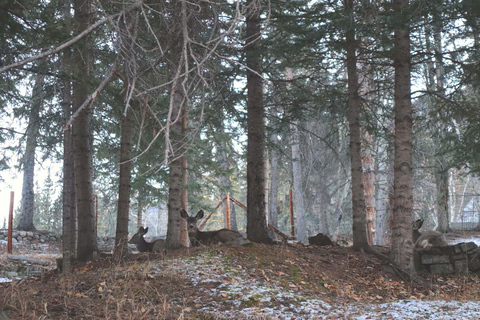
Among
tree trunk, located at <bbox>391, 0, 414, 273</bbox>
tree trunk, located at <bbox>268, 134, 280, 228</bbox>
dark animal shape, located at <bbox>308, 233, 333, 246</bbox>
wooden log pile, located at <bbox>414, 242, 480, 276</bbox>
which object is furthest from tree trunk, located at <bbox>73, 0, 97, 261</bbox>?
tree trunk, located at <bbox>268, 134, 280, 228</bbox>

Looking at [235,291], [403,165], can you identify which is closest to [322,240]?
[403,165]

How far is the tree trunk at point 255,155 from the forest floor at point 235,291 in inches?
42.0

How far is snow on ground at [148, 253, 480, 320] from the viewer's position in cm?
546

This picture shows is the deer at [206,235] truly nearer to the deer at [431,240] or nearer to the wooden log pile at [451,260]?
the wooden log pile at [451,260]

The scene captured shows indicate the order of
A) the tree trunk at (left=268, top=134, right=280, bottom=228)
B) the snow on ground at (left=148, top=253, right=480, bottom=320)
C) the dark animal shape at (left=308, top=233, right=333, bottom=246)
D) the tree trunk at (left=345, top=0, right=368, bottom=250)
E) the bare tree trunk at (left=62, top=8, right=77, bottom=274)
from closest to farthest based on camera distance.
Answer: the snow on ground at (left=148, top=253, right=480, bottom=320) → the bare tree trunk at (left=62, top=8, right=77, bottom=274) → the tree trunk at (left=345, top=0, right=368, bottom=250) → the dark animal shape at (left=308, top=233, right=333, bottom=246) → the tree trunk at (left=268, top=134, right=280, bottom=228)

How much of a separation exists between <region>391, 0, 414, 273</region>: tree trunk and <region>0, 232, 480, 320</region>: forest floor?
1.68 feet

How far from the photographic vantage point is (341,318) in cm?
530

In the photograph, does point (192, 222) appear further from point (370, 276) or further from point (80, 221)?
point (370, 276)

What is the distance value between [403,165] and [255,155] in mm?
3322

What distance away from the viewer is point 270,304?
5836 millimetres

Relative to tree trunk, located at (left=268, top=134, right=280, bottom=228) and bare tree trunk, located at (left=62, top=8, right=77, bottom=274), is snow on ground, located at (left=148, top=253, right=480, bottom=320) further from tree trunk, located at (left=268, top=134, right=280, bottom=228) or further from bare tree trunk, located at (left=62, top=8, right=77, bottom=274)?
tree trunk, located at (left=268, top=134, right=280, bottom=228)

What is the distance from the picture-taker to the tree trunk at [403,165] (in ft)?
30.0

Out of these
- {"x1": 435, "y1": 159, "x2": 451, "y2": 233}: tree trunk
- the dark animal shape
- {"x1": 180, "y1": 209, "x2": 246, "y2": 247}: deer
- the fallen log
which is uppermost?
{"x1": 435, "y1": 159, "x2": 451, "y2": 233}: tree trunk

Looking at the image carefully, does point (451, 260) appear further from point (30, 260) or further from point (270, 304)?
point (30, 260)
